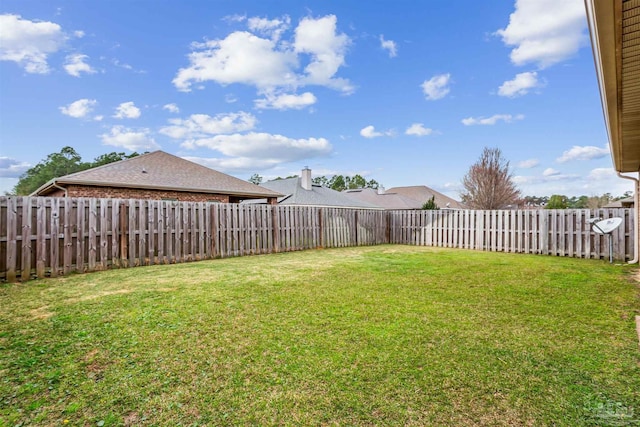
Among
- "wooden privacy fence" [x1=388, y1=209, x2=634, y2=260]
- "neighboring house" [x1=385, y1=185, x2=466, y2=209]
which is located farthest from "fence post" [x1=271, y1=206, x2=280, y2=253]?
"neighboring house" [x1=385, y1=185, x2=466, y2=209]

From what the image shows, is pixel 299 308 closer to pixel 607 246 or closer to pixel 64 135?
pixel 607 246

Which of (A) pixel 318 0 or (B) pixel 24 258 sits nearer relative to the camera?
(B) pixel 24 258

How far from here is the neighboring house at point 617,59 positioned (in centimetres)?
181

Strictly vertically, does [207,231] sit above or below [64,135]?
below

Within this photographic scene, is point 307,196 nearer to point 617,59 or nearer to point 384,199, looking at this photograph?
point 384,199

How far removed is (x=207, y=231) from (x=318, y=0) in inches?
380

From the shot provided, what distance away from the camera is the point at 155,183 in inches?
518

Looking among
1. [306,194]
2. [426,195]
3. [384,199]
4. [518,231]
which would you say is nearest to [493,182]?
[384,199]

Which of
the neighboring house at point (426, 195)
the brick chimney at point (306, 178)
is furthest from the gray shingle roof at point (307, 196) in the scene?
the neighboring house at point (426, 195)

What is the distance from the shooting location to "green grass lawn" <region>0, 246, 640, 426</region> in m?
1.79

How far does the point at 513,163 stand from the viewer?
26156mm

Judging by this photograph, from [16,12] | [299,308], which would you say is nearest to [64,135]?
[16,12]

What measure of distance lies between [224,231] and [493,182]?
979 inches

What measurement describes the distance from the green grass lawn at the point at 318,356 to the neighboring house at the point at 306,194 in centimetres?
1819
